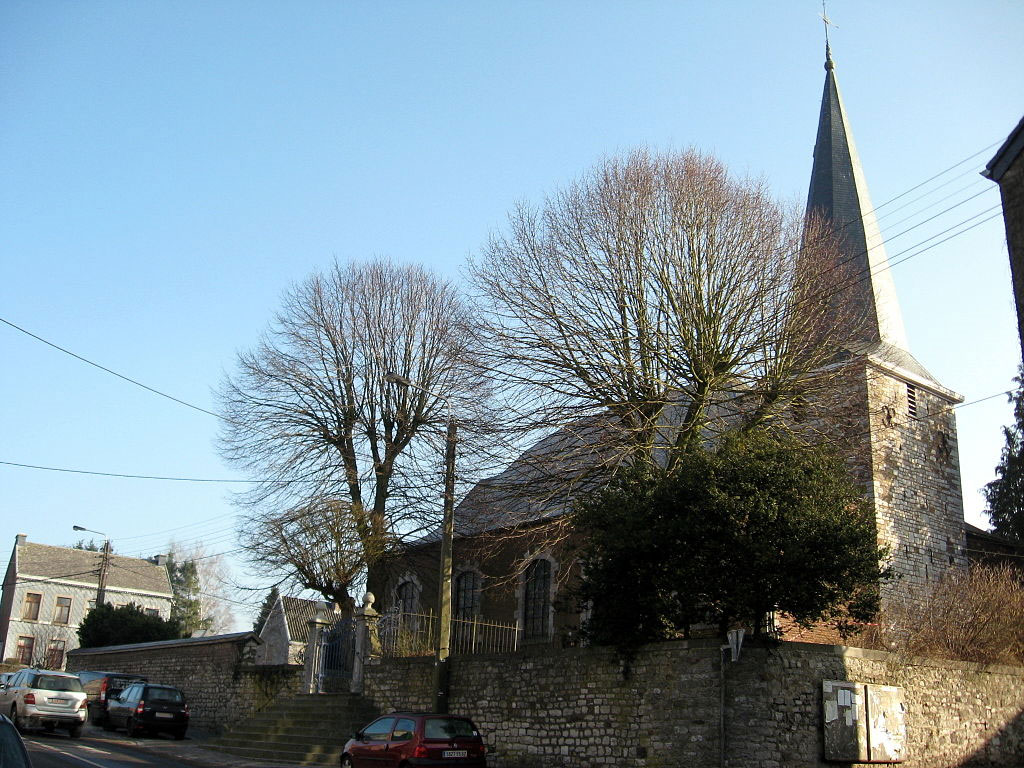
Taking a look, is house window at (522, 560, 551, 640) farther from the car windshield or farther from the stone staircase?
the car windshield

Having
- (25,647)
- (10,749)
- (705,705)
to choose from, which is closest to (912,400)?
(705,705)

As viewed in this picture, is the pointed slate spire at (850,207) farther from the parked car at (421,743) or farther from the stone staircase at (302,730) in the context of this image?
the stone staircase at (302,730)

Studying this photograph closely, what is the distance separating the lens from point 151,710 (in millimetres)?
22609

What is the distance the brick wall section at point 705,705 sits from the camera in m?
12.8

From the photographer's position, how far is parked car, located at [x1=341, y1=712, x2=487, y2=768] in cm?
1396

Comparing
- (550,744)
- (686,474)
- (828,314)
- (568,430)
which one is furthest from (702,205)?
(550,744)

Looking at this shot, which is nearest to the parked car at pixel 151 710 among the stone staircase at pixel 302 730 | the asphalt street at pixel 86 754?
the asphalt street at pixel 86 754

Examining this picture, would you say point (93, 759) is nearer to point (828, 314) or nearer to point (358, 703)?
point (358, 703)

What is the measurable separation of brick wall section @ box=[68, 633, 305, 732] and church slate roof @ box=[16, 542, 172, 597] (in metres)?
32.2

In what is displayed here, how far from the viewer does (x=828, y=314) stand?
20.2 m

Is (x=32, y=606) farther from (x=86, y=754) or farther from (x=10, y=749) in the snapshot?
(x=10, y=749)

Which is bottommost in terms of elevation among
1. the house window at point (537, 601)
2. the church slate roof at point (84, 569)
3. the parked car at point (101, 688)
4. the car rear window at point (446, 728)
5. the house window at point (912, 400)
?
the parked car at point (101, 688)

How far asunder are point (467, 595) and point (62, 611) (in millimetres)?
40871

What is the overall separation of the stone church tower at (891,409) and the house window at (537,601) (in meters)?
9.51
